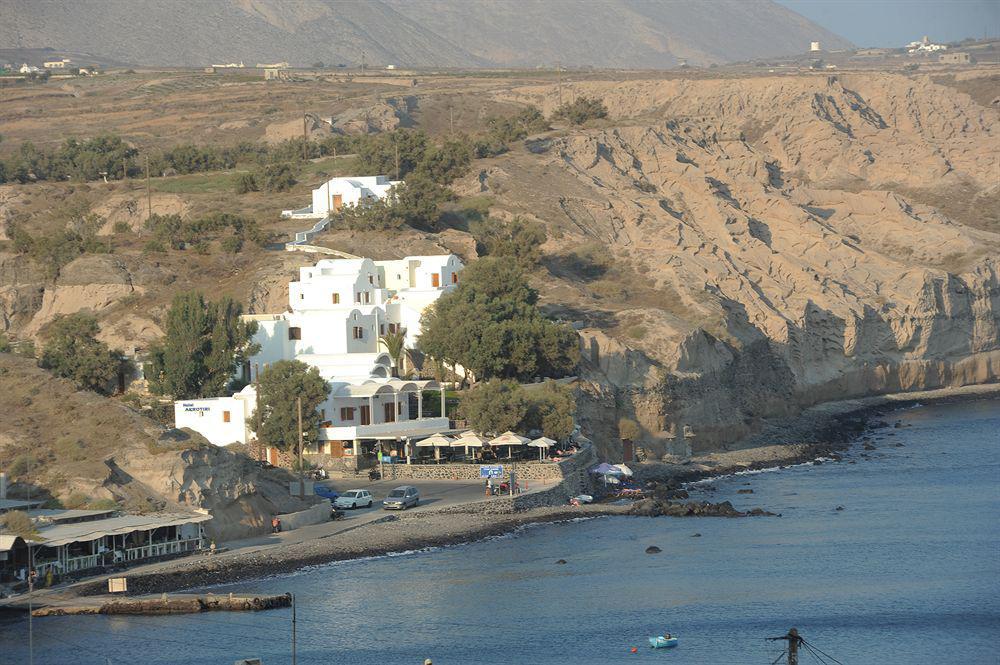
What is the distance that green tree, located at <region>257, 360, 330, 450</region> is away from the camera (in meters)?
58.7

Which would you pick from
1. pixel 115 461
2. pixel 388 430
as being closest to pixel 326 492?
pixel 388 430

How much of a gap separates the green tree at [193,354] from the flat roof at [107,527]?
16526 millimetres

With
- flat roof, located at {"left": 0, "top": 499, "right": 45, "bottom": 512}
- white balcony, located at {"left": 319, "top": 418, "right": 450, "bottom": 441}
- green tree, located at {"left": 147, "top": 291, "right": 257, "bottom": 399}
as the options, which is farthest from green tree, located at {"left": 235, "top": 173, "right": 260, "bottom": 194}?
flat roof, located at {"left": 0, "top": 499, "right": 45, "bottom": 512}

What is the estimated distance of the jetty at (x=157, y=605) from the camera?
40.2 meters

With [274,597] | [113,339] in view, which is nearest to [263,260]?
[113,339]

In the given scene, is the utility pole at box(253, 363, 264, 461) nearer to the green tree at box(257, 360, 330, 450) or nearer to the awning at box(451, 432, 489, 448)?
the green tree at box(257, 360, 330, 450)

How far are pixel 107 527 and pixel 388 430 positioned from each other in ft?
59.1

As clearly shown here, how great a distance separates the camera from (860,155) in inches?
5094

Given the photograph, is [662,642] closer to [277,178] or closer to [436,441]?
[436,441]

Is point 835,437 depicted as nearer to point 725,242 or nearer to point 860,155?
point 725,242

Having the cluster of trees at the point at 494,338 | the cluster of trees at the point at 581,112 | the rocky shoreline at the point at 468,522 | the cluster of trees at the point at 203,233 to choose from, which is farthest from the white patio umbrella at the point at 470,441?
the cluster of trees at the point at 581,112

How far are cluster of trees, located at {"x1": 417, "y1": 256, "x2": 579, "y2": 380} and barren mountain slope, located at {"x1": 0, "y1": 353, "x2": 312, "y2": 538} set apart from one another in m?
15.6

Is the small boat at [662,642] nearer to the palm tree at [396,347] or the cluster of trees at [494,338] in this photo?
the cluster of trees at [494,338]

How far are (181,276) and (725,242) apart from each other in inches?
1326
